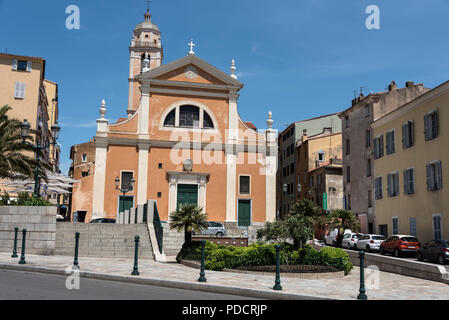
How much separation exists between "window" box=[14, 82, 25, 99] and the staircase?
26.4m

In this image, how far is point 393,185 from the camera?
33344 mm

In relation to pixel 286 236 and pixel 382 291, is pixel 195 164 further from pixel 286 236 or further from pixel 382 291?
pixel 382 291

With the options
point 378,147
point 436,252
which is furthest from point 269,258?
point 378,147

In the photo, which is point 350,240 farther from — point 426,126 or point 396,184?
point 426,126

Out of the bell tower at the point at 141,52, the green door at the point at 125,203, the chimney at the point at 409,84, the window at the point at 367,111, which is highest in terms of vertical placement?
the bell tower at the point at 141,52

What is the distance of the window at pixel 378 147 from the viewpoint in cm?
3531

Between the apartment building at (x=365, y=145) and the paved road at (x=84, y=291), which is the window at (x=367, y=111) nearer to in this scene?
the apartment building at (x=365, y=145)

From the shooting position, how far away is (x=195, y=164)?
3478cm

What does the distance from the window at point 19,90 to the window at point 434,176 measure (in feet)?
114

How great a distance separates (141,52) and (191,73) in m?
24.6

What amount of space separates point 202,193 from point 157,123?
6.06 m

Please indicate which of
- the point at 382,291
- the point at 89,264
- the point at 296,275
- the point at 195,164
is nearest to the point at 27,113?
the point at 195,164

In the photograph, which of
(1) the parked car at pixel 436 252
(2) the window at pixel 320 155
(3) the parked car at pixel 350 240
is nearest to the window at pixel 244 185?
(3) the parked car at pixel 350 240

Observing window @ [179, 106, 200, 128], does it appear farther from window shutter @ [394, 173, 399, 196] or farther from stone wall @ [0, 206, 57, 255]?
stone wall @ [0, 206, 57, 255]
